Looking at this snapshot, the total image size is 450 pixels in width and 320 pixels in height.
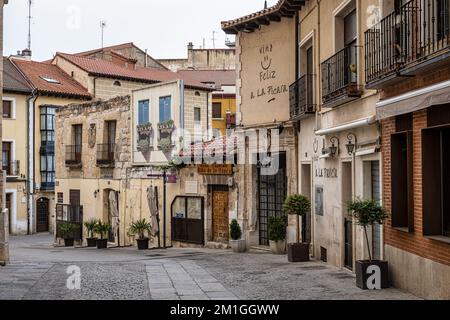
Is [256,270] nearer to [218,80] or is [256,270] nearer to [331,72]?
[331,72]

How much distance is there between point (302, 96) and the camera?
1670cm

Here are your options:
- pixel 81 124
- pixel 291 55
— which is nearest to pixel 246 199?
pixel 291 55

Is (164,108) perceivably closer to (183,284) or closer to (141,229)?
(141,229)

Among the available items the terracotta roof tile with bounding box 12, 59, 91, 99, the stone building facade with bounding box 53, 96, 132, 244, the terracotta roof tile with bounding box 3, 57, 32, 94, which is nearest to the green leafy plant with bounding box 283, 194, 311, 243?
the stone building facade with bounding box 53, 96, 132, 244

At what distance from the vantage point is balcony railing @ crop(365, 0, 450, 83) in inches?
353

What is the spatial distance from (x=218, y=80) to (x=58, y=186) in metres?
22.6

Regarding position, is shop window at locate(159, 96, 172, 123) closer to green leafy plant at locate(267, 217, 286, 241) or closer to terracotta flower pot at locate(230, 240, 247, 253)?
terracotta flower pot at locate(230, 240, 247, 253)

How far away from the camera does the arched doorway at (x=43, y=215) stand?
139ft

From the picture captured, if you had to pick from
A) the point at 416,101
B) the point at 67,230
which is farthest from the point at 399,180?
the point at 67,230

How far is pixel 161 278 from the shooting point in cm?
1295

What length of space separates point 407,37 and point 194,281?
5.97 m

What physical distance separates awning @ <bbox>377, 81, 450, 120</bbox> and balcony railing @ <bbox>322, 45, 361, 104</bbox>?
218 centimetres

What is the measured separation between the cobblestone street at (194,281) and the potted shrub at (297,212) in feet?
1.37

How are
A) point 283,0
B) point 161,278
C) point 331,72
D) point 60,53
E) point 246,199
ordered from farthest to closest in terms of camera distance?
point 60,53
point 246,199
point 283,0
point 331,72
point 161,278
